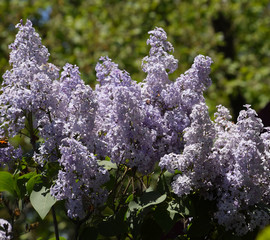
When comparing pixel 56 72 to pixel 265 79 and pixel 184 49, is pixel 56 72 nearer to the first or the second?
pixel 184 49

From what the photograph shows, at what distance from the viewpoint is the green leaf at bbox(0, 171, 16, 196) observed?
→ 1.51 meters

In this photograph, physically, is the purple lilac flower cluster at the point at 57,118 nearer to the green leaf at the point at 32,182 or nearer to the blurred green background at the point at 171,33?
the green leaf at the point at 32,182

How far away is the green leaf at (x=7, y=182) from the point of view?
151 cm

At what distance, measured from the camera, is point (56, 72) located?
1596 mm

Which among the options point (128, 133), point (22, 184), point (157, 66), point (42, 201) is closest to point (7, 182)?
point (22, 184)

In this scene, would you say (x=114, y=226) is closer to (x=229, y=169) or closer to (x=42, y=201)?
(x=42, y=201)

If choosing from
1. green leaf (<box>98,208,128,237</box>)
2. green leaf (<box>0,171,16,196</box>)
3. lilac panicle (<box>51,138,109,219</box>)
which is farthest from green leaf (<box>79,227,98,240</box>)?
green leaf (<box>0,171,16,196</box>)

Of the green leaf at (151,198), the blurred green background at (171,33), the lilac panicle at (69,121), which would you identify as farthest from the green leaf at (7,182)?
the blurred green background at (171,33)

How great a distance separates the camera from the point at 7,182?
59.9 inches

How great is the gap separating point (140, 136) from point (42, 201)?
310 millimetres

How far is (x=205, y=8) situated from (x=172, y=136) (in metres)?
6.70

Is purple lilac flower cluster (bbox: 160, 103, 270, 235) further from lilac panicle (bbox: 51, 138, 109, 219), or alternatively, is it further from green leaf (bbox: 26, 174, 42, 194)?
green leaf (bbox: 26, 174, 42, 194)

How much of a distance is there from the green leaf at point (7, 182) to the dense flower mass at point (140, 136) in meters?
0.09

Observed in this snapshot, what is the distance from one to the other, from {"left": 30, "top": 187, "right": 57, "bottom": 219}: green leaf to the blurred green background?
4.83m
